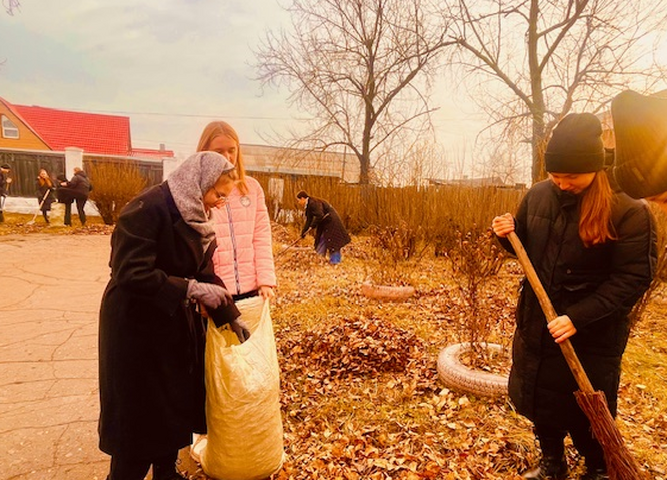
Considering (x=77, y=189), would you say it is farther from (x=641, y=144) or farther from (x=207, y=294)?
(x=641, y=144)

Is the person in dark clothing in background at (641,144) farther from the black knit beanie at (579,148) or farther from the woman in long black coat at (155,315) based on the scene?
the woman in long black coat at (155,315)

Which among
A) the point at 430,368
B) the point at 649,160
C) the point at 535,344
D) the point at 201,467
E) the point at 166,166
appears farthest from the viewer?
the point at 166,166

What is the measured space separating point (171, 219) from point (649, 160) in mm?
1747

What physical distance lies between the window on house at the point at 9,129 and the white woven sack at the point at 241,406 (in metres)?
39.9

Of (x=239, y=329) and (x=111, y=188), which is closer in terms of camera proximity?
(x=239, y=329)

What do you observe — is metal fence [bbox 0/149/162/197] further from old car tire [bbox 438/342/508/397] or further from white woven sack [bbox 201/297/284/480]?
white woven sack [bbox 201/297/284/480]

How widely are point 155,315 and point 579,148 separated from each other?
6.53 feet

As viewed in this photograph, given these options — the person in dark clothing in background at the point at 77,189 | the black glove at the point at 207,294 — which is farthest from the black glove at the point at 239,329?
the person in dark clothing in background at the point at 77,189

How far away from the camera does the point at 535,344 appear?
77.8 inches

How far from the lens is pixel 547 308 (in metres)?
1.85

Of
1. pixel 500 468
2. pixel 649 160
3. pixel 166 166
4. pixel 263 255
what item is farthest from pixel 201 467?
pixel 166 166

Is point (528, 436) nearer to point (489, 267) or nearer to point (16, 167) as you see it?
point (489, 267)

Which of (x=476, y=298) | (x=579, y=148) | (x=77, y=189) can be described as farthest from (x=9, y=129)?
(x=579, y=148)

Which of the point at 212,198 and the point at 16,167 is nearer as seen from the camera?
the point at 212,198
